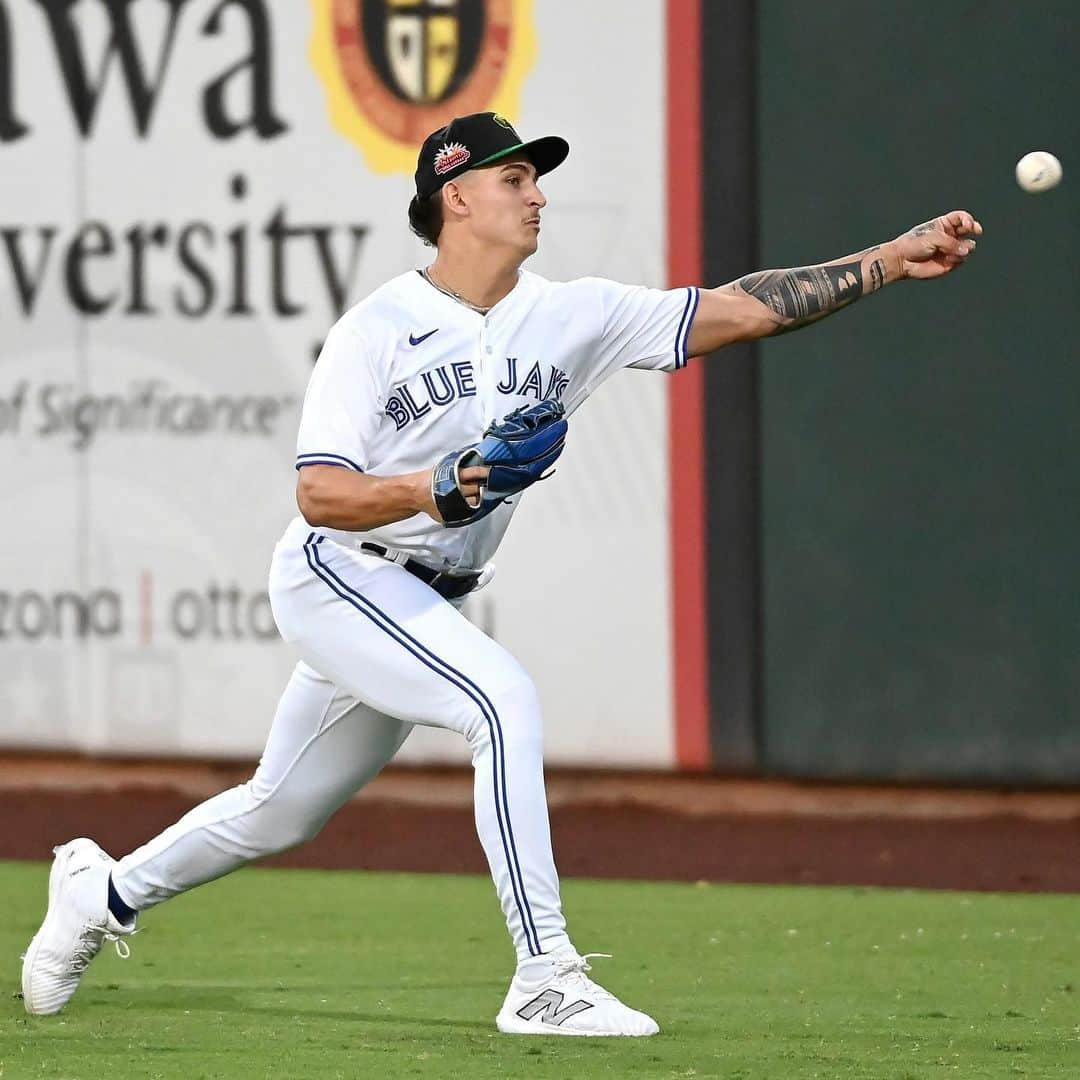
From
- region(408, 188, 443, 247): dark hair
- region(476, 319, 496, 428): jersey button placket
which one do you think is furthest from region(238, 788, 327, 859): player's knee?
region(408, 188, 443, 247): dark hair

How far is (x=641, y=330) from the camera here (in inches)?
190

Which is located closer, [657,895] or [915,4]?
[657,895]

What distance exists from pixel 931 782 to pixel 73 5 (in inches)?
165

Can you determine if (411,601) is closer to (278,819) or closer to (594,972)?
(278,819)

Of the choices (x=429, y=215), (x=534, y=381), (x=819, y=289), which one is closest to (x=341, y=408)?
(x=534, y=381)

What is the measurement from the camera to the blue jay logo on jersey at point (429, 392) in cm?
455

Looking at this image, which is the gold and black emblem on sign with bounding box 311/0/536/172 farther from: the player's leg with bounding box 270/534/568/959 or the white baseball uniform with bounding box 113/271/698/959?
the player's leg with bounding box 270/534/568/959

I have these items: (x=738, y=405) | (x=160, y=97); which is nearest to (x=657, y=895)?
(x=738, y=405)

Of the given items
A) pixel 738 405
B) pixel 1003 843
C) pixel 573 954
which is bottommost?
pixel 1003 843

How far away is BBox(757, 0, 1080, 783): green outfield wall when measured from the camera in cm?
814

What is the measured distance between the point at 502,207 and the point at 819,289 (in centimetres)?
67

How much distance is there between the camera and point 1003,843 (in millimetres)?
7734

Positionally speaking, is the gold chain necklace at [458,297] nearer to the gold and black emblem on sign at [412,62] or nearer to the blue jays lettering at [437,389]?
the blue jays lettering at [437,389]

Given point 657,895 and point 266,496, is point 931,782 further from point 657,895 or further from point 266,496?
point 266,496
